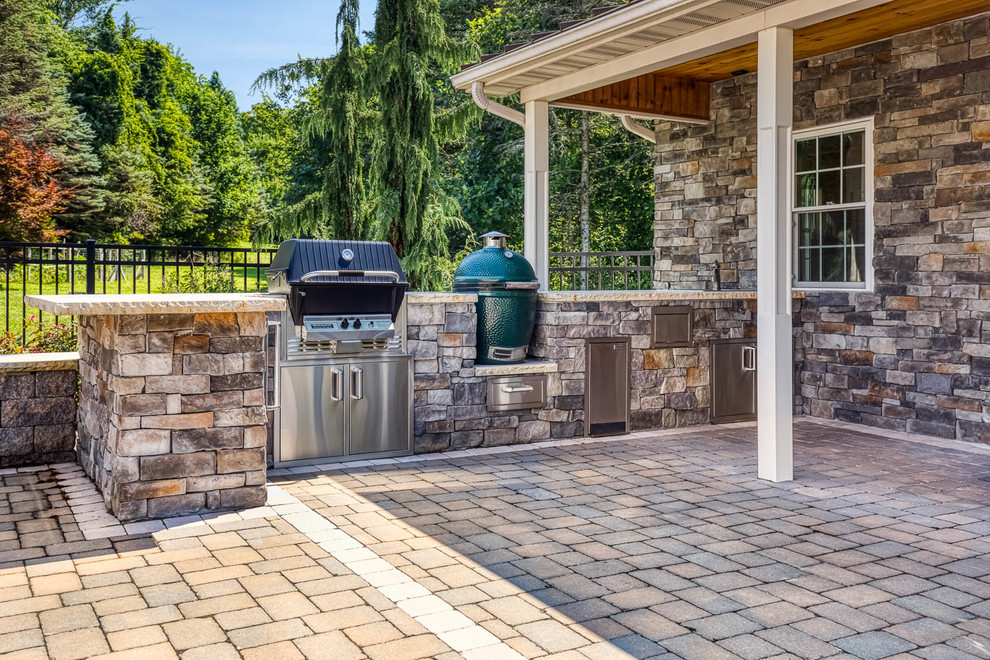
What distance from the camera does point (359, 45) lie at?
10.6 meters

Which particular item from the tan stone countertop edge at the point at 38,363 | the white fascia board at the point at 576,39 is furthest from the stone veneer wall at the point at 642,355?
the tan stone countertop edge at the point at 38,363

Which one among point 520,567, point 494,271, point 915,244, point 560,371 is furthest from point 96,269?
point 915,244

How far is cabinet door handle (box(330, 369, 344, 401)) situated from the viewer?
510 centimetres

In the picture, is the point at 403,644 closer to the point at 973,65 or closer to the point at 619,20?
the point at 619,20

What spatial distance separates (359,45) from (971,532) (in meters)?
9.05

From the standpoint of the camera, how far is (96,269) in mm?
6930

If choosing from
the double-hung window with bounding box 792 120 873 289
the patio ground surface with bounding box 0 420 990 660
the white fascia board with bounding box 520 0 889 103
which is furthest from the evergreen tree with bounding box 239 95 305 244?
the patio ground surface with bounding box 0 420 990 660

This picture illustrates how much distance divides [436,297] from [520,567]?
8.39 ft

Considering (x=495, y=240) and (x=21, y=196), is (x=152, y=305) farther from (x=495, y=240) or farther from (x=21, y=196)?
(x=21, y=196)

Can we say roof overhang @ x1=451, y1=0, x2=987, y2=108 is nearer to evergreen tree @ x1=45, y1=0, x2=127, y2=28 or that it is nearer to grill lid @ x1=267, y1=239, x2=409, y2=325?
grill lid @ x1=267, y1=239, x2=409, y2=325

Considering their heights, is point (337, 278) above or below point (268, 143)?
below

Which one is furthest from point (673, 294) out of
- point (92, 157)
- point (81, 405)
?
point (92, 157)

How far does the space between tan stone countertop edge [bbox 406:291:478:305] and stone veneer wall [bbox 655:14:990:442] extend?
10.3 feet

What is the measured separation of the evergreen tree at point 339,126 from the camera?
10.5 m
